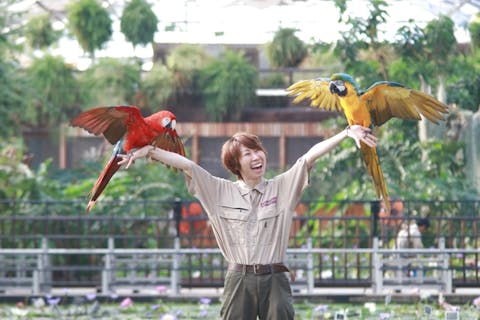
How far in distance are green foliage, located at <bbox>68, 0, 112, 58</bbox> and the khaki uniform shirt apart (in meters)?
14.0

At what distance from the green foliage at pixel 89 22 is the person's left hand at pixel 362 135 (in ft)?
46.5

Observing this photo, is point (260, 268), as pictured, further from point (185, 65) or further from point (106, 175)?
point (185, 65)

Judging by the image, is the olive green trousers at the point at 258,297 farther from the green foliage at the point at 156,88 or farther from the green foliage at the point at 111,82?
the green foliage at the point at 156,88

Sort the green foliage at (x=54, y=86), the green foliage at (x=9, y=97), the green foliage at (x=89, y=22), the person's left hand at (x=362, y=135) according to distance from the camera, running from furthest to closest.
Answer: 1. the green foliage at (x=89, y=22)
2. the green foliage at (x=54, y=86)
3. the green foliage at (x=9, y=97)
4. the person's left hand at (x=362, y=135)

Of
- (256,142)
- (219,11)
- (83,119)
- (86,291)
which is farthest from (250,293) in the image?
(219,11)

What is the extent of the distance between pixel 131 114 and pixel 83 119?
0.15m

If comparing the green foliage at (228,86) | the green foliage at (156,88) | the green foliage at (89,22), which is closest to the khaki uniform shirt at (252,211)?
the green foliage at (228,86)

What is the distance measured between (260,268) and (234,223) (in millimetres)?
167

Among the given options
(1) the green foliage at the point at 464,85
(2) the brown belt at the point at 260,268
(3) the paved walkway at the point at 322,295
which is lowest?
(3) the paved walkway at the point at 322,295

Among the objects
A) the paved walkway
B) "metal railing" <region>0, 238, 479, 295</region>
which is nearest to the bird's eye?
the paved walkway

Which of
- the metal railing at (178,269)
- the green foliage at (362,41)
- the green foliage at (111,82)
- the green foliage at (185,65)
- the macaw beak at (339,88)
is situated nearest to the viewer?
the macaw beak at (339,88)

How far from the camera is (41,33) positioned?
17547 millimetres

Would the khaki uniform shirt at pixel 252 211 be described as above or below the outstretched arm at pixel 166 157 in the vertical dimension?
below

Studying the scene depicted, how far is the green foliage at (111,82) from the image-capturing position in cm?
1644
